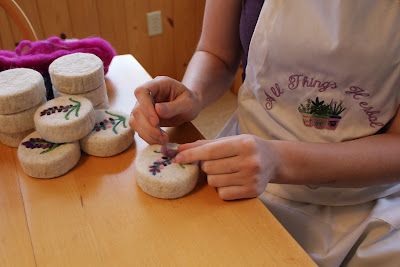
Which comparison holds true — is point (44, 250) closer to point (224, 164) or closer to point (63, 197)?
point (63, 197)

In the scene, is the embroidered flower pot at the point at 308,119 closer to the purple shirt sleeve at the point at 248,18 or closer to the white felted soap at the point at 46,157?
the purple shirt sleeve at the point at 248,18

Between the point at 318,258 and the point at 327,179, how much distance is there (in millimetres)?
147

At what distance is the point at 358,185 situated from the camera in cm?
69

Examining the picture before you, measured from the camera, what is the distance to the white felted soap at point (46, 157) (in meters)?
0.62

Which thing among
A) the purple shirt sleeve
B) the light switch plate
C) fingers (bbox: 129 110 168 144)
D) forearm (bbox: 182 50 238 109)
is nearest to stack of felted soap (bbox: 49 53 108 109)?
fingers (bbox: 129 110 168 144)

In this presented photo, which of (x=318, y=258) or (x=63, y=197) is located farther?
(x=318, y=258)

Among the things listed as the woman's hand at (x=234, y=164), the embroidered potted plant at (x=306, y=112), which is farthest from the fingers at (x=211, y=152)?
the embroidered potted plant at (x=306, y=112)

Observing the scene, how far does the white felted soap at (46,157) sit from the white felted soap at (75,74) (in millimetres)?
100

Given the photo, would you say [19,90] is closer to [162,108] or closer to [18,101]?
[18,101]

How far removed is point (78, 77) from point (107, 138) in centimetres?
12

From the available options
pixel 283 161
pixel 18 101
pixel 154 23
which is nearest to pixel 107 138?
pixel 18 101

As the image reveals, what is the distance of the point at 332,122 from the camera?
725 mm

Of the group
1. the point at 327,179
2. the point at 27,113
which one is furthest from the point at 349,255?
the point at 27,113

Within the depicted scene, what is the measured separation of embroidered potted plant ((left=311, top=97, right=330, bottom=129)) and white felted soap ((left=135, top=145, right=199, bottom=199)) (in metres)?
0.26
